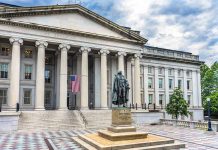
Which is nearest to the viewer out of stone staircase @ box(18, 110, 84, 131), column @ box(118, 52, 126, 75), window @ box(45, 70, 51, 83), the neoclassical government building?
stone staircase @ box(18, 110, 84, 131)

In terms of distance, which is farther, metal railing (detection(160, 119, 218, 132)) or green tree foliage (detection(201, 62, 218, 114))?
→ green tree foliage (detection(201, 62, 218, 114))

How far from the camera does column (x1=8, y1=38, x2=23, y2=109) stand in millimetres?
31094

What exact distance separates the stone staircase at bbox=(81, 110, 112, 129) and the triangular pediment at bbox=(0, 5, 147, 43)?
1234 centimetres

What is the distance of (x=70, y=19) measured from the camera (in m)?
36.8

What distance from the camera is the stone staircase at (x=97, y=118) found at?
3067 cm

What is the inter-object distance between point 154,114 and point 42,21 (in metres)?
21.5

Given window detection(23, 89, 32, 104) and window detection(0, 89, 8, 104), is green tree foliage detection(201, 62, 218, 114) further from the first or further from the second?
window detection(0, 89, 8, 104)

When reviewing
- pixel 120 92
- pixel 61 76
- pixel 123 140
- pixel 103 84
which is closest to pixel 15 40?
pixel 61 76

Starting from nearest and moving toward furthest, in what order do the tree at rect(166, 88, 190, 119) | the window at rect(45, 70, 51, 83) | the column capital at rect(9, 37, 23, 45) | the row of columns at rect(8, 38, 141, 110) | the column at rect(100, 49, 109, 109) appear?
the row of columns at rect(8, 38, 141, 110), the column capital at rect(9, 37, 23, 45), the column at rect(100, 49, 109, 109), the window at rect(45, 70, 51, 83), the tree at rect(166, 88, 190, 119)

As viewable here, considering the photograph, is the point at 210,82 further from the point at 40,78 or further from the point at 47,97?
the point at 40,78

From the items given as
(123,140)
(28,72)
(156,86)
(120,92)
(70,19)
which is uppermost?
(70,19)

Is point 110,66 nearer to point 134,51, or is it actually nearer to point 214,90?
point 134,51

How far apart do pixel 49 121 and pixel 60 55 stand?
11299mm

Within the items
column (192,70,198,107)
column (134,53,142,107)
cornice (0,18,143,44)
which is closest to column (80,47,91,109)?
cornice (0,18,143,44)
